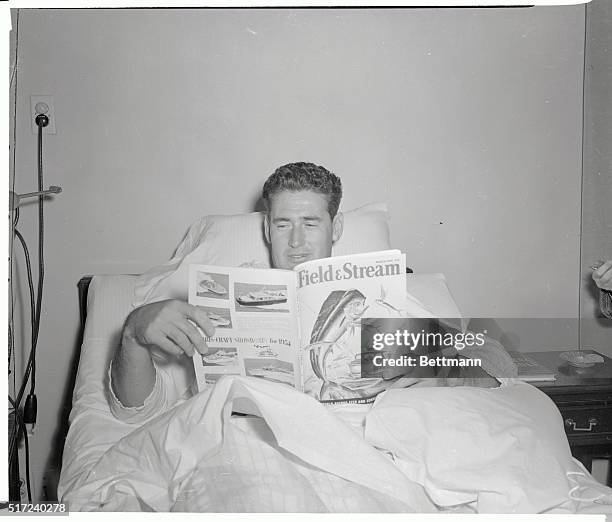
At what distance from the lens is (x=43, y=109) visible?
3.91 feet

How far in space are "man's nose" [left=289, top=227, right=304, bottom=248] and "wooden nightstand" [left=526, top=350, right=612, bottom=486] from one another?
0.50 metres

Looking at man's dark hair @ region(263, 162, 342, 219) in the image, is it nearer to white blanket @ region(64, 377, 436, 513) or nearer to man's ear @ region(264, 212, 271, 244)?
man's ear @ region(264, 212, 271, 244)

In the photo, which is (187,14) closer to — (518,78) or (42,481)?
(518,78)

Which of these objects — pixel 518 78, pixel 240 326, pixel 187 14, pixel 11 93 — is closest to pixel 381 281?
pixel 240 326

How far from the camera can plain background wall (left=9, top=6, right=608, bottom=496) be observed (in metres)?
1.19

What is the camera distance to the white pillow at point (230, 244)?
123cm

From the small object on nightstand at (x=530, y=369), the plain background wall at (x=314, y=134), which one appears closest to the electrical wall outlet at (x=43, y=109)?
the plain background wall at (x=314, y=134)

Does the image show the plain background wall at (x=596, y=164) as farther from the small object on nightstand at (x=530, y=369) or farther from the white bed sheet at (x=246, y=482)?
the white bed sheet at (x=246, y=482)

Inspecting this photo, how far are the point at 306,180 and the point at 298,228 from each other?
0.30 feet

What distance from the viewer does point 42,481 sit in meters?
1.27

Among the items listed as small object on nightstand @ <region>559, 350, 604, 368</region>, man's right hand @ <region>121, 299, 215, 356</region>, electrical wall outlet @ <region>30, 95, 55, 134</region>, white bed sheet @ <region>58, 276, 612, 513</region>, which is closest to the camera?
white bed sheet @ <region>58, 276, 612, 513</region>

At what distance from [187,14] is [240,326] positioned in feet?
1.81

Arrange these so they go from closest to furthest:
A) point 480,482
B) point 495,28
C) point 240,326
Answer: point 480,482
point 240,326
point 495,28

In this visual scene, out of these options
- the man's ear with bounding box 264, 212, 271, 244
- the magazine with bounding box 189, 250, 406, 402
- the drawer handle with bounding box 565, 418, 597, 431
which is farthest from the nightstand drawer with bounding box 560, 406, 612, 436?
the man's ear with bounding box 264, 212, 271, 244
